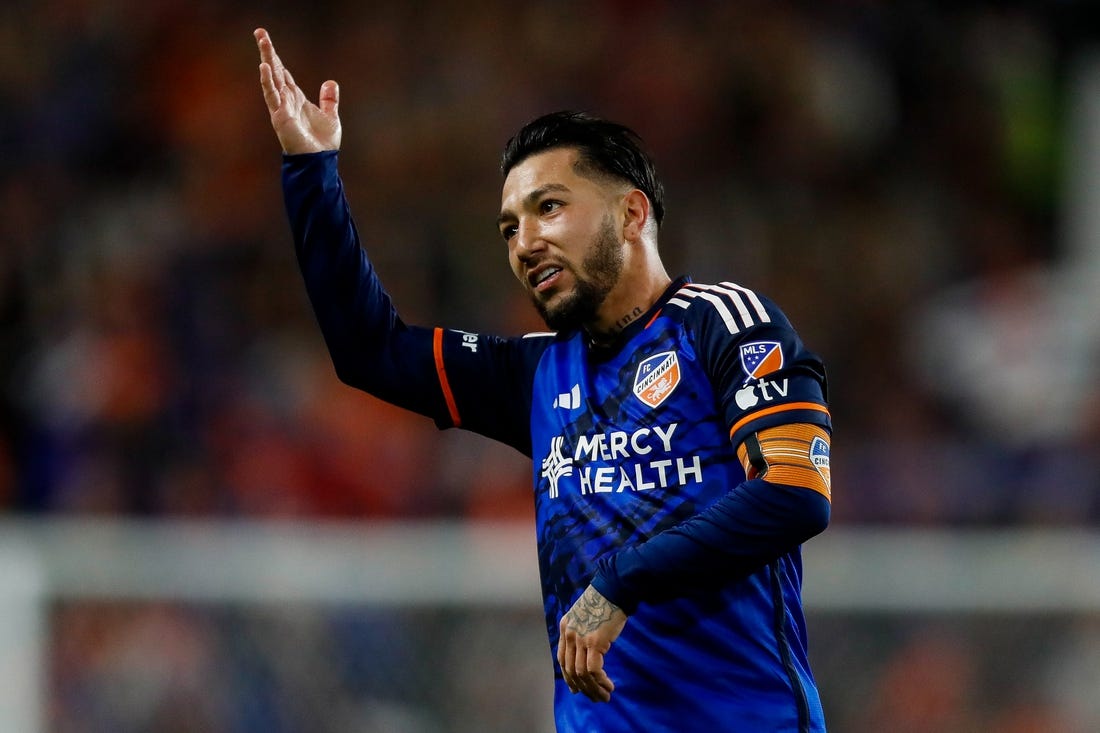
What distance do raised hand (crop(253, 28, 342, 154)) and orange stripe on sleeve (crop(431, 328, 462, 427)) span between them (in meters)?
0.49

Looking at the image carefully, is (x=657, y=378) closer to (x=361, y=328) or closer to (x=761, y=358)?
(x=761, y=358)

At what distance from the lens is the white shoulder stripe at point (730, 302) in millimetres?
3207

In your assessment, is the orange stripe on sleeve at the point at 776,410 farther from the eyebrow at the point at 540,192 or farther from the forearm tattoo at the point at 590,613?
the eyebrow at the point at 540,192

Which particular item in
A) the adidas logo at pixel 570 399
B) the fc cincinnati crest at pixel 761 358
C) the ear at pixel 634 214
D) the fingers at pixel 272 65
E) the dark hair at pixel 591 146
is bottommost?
the adidas logo at pixel 570 399

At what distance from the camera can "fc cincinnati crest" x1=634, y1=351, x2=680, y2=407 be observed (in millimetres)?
→ 3309

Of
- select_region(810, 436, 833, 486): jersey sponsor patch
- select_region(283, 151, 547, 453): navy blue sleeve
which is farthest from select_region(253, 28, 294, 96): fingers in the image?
select_region(810, 436, 833, 486): jersey sponsor patch

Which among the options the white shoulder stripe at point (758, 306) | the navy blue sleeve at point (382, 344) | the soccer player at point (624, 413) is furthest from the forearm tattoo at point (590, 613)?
the navy blue sleeve at point (382, 344)

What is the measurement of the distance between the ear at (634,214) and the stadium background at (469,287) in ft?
8.01

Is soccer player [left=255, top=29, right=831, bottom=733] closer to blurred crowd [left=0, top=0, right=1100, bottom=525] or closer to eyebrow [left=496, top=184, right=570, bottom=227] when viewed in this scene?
eyebrow [left=496, top=184, right=570, bottom=227]

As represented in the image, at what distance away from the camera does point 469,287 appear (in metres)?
8.52

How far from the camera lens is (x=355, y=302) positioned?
12.0 feet

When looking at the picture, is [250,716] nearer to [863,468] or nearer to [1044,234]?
[863,468]

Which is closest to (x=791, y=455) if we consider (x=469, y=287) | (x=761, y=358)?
(x=761, y=358)

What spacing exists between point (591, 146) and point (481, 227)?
5.34m
